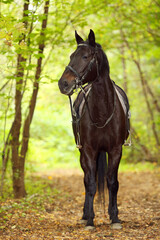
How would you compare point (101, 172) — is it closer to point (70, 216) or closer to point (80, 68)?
point (70, 216)

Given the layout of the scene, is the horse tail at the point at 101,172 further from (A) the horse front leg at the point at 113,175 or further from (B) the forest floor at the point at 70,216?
(A) the horse front leg at the point at 113,175

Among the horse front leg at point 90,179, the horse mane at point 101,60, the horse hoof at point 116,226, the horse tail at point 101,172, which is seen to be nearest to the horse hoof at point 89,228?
the horse front leg at point 90,179

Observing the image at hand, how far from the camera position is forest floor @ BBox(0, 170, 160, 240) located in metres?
3.93

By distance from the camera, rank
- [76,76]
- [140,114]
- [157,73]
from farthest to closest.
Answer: [140,114]
[157,73]
[76,76]

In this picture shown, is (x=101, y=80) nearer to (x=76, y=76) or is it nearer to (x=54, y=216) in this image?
(x=76, y=76)

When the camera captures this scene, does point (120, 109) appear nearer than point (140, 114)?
Yes

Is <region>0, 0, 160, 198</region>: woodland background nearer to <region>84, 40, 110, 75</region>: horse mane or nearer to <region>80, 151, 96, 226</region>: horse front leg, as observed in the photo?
<region>84, 40, 110, 75</region>: horse mane

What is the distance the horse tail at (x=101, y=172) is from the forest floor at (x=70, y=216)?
1.50ft

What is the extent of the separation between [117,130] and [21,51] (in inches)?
77.7

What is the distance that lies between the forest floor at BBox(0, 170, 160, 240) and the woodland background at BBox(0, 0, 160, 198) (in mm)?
693

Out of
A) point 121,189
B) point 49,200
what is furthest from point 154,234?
point 121,189

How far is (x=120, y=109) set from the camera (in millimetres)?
4512

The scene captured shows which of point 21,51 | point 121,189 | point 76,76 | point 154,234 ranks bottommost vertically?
point 121,189

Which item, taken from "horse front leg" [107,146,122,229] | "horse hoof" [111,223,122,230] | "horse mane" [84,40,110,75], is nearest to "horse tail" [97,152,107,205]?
"horse front leg" [107,146,122,229]
